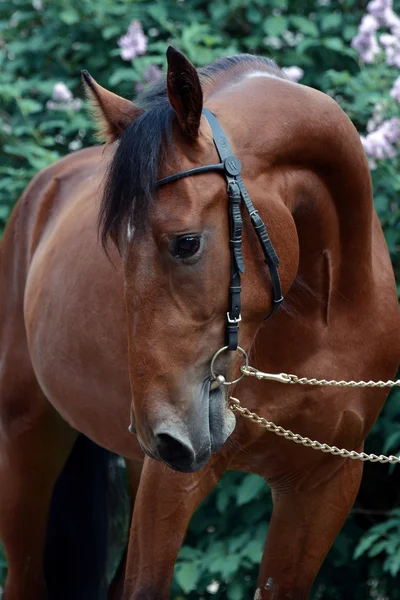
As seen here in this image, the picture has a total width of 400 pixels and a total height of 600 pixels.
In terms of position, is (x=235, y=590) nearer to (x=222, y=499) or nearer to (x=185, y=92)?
(x=222, y=499)

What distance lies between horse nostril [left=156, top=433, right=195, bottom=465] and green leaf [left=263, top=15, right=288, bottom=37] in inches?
113

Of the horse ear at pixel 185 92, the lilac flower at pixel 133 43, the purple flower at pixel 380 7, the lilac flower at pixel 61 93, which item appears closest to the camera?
the horse ear at pixel 185 92

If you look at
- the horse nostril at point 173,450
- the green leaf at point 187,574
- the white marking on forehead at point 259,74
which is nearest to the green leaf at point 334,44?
the white marking on forehead at point 259,74

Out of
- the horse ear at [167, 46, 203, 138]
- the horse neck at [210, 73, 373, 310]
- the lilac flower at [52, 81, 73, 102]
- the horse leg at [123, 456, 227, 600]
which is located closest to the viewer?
the horse ear at [167, 46, 203, 138]

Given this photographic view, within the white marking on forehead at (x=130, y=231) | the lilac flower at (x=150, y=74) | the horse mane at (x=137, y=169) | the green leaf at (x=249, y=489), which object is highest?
the horse mane at (x=137, y=169)

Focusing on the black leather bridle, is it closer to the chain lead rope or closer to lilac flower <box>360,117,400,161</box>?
the chain lead rope

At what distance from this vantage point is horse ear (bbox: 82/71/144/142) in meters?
2.34

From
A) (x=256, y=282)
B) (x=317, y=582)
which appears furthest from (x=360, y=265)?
(x=317, y=582)

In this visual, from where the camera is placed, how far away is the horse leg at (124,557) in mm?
3938

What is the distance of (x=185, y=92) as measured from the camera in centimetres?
213

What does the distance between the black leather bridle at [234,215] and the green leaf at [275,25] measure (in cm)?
252

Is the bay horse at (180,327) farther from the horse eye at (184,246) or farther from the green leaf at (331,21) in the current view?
→ the green leaf at (331,21)

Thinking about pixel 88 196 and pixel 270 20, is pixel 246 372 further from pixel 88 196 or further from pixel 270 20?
pixel 270 20

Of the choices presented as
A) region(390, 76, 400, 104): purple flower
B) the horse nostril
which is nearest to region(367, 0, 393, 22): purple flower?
region(390, 76, 400, 104): purple flower
